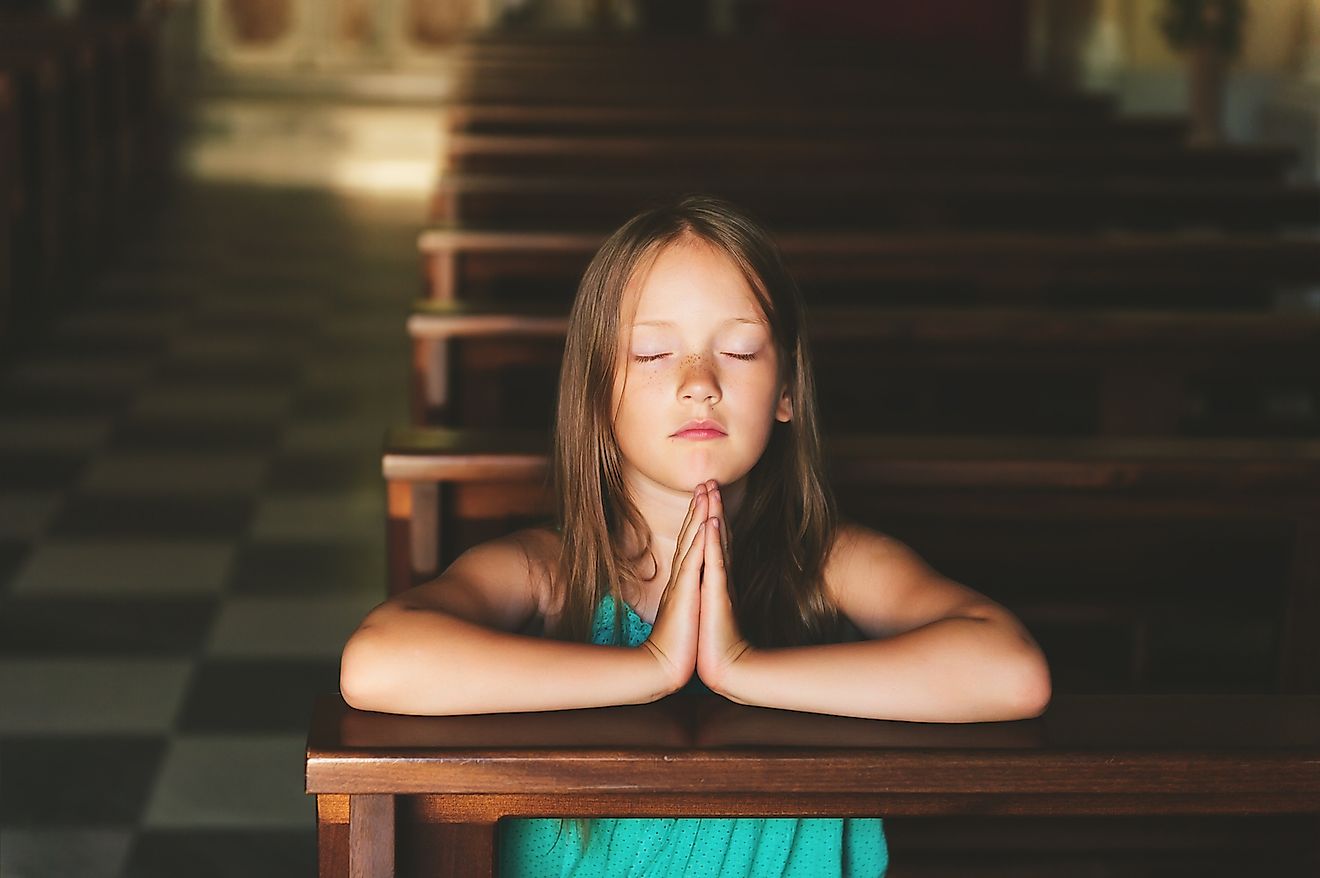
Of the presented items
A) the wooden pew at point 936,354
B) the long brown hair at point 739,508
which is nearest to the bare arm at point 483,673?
the long brown hair at point 739,508

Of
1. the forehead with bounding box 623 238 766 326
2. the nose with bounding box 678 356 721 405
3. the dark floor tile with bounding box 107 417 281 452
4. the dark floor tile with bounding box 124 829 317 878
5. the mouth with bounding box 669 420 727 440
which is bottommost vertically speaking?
the dark floor tile with bounding box 124 829 317 878

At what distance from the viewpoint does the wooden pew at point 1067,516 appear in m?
1.85

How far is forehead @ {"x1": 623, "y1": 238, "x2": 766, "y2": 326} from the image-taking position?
4.47 ft

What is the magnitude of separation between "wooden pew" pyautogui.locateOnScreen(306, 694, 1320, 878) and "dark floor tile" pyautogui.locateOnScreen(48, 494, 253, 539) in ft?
8.70

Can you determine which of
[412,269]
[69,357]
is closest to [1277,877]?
[69,357]

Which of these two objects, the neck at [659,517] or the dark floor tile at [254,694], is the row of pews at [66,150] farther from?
the neck at [659,517]

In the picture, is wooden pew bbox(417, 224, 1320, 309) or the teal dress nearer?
the teal dress

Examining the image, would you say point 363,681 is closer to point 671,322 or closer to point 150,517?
point 671,322

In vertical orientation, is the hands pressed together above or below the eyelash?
below

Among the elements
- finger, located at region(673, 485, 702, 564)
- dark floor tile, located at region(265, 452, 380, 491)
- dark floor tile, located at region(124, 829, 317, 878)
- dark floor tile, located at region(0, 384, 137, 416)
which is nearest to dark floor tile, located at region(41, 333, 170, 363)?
dark floor tile, located at region(0, 384, 137, 416)

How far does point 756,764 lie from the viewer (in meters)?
1.04

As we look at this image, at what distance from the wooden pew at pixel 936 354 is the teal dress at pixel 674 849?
1.13 metres

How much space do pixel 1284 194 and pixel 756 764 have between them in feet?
10.5

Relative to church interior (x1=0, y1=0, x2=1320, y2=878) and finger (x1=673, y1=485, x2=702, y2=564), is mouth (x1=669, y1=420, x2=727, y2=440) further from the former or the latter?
church interior (x1=0, y1=0, x2=1320, y2=878)
